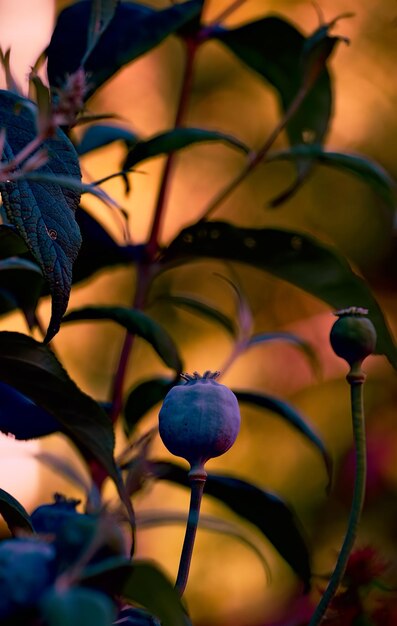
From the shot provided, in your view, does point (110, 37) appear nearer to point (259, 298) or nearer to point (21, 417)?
point (21, 417)

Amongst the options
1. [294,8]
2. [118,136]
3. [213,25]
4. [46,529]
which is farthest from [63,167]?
[294,8]

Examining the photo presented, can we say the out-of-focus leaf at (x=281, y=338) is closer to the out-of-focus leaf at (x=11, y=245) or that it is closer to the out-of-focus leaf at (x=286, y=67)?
the out-of-focus leaf at (x=286, y=67)

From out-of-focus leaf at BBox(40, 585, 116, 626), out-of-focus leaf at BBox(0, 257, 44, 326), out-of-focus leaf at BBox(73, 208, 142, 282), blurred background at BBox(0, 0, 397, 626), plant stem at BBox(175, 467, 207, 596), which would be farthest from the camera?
blurred background at BBox(0, 0, 397, 626)

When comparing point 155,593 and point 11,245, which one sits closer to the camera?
point 155,593

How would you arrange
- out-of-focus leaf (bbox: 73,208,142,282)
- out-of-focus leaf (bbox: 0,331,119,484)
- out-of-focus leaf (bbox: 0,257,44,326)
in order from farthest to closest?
out-of-focus leaf (bbox: 73,208,142,282) → out-of-focus leaf (bbox: 0,257,44,326) → out-of-focus leaf (bbox: 0,331,119,484)

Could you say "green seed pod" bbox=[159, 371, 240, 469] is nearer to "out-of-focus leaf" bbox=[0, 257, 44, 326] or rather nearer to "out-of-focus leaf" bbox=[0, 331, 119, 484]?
"out-of-focus leaf" bbox=[0, 331, 119, 484]

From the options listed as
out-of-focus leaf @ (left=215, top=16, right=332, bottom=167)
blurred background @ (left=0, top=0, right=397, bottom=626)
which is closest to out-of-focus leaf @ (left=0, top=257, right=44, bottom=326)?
out-of-focus leaf @ (left=215, top=16, right=332, bottom=167)

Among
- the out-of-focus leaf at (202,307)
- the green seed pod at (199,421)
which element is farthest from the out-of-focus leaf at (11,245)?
the out-of-focus leaf at (202,307)

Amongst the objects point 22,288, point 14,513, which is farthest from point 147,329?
point 14,513
